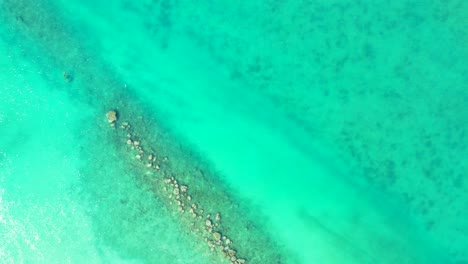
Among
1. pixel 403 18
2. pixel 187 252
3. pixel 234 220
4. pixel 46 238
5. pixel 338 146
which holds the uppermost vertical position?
pixel 403 18

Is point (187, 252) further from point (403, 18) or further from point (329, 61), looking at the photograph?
point (403, 18)

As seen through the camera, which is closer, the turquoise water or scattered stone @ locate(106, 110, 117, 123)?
the turquoise water

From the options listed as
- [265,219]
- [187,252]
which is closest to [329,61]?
[265,219]

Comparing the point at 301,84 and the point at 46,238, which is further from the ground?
the point at 301,84

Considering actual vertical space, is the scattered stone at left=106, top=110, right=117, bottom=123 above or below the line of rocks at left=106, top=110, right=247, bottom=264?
above

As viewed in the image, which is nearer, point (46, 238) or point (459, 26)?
point (459, 26)
